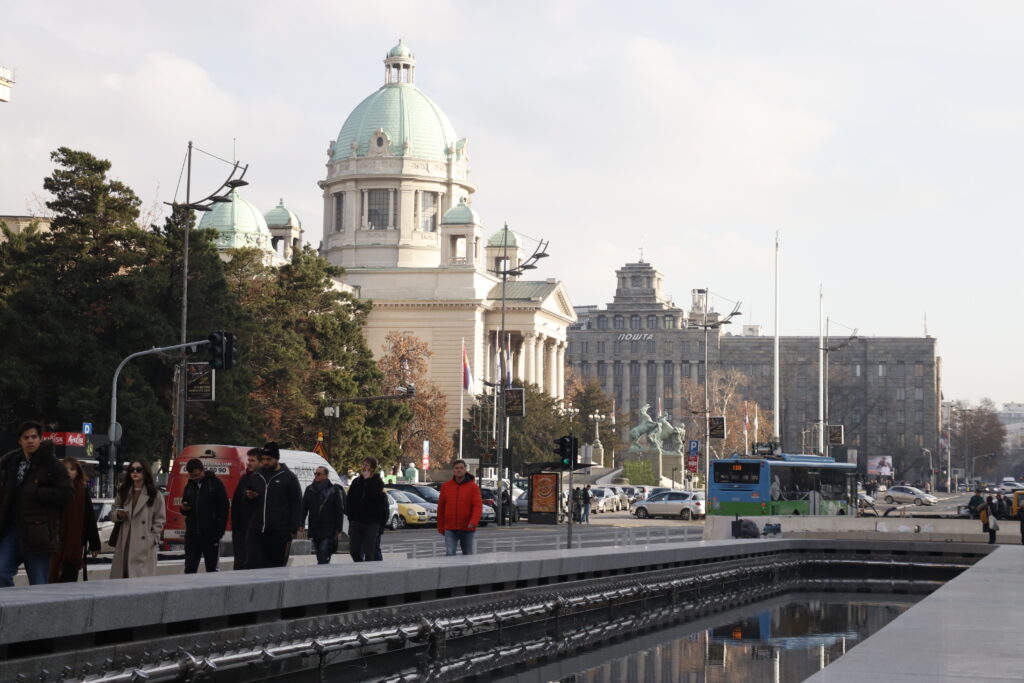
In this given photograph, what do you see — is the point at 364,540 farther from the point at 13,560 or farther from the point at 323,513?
the point at 13,560

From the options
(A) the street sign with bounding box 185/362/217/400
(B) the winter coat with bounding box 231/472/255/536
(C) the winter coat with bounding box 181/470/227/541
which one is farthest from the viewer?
(A) the street sign with bounding box 185/362/217/400

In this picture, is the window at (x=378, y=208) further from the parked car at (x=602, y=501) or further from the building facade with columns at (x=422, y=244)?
the parked car at (x=602, y=501)

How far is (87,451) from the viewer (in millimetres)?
38500

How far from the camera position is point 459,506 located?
21.2 meters

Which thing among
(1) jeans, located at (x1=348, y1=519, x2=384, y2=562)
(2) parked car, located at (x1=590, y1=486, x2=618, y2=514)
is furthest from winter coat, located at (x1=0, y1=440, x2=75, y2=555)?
(2) parked car, located at (x1=590, y1=486, x2=618, y2=514)

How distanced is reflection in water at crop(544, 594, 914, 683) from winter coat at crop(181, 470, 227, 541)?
4068 mm

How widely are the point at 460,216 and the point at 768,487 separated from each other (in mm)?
72686

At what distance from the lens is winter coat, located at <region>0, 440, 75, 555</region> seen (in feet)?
42.7

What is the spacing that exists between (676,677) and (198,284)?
3974 centimetres

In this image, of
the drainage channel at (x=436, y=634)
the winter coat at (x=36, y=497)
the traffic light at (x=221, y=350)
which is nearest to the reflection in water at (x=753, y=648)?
the drainage channel at (x=436, y=634)

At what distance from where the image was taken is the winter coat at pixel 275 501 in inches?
679

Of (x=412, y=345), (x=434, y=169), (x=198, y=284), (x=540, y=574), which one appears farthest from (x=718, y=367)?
(x=540, y=574)

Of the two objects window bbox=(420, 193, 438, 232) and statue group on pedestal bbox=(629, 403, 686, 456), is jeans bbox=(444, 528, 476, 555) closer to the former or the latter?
statue group on pedestal bbox=(629, 403, 686, 456)

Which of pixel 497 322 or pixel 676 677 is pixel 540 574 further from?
pixel 497 322
